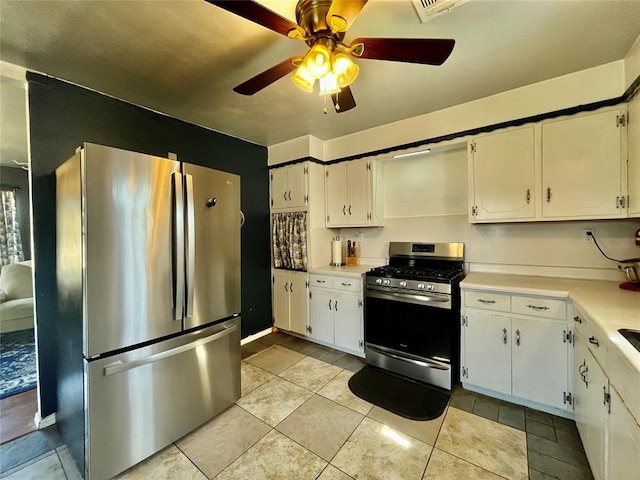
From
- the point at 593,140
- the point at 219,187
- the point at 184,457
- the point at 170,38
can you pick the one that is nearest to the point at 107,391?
the point at 184,457

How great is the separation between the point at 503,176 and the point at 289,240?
2.39m

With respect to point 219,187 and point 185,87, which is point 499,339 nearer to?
point 219,187

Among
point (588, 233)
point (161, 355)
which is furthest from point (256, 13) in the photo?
point (588, 233)

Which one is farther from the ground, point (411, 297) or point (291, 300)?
point (411, 297)

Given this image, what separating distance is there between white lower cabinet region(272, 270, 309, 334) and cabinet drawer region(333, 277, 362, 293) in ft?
1.48

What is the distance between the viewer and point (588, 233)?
215cm

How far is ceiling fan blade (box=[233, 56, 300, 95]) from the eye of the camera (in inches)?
54.5

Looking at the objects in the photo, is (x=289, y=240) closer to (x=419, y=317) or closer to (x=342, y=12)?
(x=419, y=317)

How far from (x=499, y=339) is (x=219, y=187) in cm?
249

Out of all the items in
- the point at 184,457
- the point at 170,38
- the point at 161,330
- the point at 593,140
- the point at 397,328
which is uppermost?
the point at 170,38

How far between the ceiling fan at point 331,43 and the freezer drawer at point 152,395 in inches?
70.9

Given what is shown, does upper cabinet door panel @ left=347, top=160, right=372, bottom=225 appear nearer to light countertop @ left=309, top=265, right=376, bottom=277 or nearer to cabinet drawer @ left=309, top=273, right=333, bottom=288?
light countertop @ left=309, top=265, right=376, bottom=277

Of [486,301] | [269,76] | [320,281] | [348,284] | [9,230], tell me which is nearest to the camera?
[269,76]

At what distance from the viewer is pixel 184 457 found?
5.30 feet
